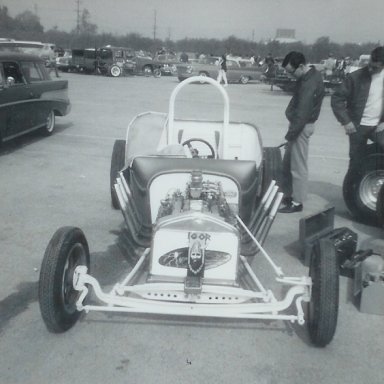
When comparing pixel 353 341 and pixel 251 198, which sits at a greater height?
pixel 251 198

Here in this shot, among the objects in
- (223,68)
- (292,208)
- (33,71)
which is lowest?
(223,68)

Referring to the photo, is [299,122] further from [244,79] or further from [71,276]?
[244,79]

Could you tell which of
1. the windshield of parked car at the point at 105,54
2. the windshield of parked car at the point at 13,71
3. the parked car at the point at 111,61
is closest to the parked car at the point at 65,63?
the parked car at the point at 111,61

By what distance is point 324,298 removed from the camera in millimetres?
3152

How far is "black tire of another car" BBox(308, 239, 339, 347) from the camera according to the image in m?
3.14

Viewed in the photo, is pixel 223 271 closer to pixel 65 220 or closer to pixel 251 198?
pixel 251 198

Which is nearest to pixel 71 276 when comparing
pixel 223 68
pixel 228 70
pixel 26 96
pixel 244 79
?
pixel 26 96

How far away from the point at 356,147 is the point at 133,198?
9.83ft

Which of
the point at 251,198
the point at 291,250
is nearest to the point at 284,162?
the point at 291,250

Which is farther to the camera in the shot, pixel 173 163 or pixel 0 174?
pixel 0 174

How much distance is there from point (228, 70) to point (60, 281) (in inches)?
1104

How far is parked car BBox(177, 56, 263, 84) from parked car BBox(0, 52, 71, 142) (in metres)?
18.0

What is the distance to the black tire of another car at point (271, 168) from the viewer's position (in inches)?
227

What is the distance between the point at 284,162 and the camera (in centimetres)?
639
